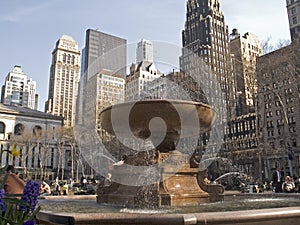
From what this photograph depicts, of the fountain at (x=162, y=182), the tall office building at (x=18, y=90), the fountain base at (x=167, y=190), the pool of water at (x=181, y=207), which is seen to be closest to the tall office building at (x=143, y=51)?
the fountain at (x=162, y=182)

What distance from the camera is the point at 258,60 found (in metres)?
24.7

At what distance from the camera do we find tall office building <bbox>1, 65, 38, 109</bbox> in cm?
10925

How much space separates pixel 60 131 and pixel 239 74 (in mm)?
27954

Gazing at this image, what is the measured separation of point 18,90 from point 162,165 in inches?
4566

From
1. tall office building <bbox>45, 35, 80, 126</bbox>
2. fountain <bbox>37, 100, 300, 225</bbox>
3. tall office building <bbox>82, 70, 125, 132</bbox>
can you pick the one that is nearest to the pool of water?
fountain <bbox>37, 100, 300, 225</bbox>

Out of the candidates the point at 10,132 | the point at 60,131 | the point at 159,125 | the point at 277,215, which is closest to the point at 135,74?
the point at 159,125

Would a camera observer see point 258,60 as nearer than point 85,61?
Yes

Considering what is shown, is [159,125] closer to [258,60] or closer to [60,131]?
[258,60]

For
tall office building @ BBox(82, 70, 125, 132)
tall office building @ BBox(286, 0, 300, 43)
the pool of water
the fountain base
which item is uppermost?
tall office building @ BBox(286, 0, 300, 43)

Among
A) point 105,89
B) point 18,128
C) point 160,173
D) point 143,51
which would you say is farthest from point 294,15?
point 160,173

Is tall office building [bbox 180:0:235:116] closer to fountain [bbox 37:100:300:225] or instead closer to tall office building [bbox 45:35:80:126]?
tall office building [bbox 45:35:80:126]

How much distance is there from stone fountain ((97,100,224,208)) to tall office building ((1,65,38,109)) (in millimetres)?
108657

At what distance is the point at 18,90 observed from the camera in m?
112

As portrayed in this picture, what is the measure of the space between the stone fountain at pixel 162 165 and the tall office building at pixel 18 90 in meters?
109
